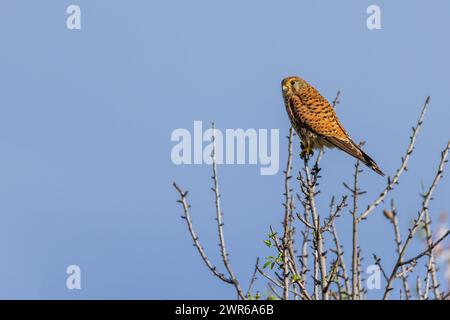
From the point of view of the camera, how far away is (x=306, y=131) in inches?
315

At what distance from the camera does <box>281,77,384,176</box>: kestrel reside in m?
7.74

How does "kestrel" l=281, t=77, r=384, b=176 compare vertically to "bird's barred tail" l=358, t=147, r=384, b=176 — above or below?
above

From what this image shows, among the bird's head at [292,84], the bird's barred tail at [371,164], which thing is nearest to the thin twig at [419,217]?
the bird's barred tail at [371,164]

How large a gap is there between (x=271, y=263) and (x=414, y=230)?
113 cm

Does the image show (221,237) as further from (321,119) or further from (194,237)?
(321,119)

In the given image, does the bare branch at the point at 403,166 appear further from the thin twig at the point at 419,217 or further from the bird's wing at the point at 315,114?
the bird's wing at the point at 315,114

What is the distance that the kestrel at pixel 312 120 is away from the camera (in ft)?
25.4

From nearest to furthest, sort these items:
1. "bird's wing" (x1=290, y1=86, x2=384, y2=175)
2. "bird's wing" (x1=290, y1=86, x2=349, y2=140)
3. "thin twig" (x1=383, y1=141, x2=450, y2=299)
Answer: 1. "thin twig" (x1=383, y1=141, x2=450, y2=299)
2. "bird's wing" (x1=290, y1=86, x2=384, y2=175)
3. "bird's wing" (x1=290, y1=86, x2=349, y2=140)

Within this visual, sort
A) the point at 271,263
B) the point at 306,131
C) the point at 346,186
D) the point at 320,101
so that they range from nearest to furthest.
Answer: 1. the point at 346,186
2. the point at 271,263
3. the point at 306,131
4. the point at 320,101

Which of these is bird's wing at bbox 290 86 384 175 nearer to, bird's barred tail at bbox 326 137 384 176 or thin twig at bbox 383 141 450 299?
bird's barred tail at bbox 326 137 384 176

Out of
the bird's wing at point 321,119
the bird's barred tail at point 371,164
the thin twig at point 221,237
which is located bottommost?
the thin twig at point 221,237

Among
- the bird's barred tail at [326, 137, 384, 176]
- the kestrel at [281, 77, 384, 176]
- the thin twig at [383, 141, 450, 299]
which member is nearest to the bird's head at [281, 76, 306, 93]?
the kestrel at [281, 77, 384, 176]
